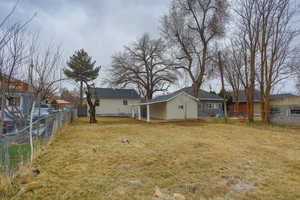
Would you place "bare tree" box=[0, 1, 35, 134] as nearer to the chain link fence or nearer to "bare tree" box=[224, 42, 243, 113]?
the chain link fence

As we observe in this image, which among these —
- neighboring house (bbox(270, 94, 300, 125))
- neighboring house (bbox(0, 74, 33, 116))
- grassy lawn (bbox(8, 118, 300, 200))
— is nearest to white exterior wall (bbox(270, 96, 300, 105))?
neighboring house (bbox(270, 94, 300, 125))

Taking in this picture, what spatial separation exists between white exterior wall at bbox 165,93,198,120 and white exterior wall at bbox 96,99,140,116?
10109mm

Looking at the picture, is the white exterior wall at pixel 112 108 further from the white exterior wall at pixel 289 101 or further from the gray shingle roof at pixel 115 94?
the white exterior wall at pixel 289 101

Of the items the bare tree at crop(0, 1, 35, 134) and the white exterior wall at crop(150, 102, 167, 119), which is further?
the white exterior wall at crop(150, 102, 167, 119)

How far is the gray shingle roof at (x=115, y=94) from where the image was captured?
24.1 meters

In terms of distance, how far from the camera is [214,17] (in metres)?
16.9

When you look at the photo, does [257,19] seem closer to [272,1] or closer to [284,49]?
[272,1]

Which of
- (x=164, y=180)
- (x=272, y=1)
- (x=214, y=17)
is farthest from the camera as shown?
(x=214, y=17)

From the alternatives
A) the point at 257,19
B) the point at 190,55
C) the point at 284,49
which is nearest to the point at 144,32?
the point at 190,55

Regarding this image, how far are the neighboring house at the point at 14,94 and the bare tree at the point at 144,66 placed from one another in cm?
1743

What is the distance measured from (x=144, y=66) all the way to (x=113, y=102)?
7.34m

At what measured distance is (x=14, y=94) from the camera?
3572 mm

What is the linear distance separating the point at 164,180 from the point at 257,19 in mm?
15334

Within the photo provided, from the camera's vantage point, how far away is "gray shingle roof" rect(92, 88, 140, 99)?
24100 mm
